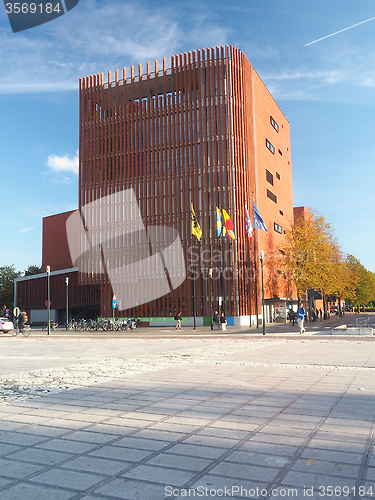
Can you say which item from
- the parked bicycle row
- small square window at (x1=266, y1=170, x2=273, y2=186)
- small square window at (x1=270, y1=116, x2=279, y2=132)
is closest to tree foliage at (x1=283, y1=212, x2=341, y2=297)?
small square window at (x1=266, y1=170, x2=273, y2=186)

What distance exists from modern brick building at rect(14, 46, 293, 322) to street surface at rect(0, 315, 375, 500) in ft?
119

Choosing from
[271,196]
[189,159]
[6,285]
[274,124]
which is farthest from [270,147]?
[6,285]

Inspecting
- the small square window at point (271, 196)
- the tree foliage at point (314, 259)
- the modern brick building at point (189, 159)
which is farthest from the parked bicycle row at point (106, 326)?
the small square window at point (271, 196)

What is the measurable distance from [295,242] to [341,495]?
2062 inches

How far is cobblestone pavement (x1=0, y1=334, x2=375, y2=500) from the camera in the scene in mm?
3766

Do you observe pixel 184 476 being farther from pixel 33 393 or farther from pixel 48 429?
pixel 33 393

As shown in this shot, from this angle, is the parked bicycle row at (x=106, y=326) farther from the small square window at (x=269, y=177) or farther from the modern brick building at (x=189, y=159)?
the small square window at (x=269, y=177)

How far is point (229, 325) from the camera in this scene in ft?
149

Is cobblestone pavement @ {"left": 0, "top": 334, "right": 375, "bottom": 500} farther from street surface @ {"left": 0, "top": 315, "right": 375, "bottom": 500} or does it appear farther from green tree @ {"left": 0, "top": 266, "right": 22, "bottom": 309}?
green tree @ {"left": 0, "top": 266, "right": 22, "bottom": 309}

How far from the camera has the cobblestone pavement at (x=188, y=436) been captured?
3766mm

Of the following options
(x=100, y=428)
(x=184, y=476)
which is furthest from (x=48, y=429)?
(x=184, y=476)

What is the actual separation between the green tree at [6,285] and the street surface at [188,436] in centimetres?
6741

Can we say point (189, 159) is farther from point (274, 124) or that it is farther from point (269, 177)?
point (274, 124)

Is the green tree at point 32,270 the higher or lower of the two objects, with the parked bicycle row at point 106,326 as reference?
higher
